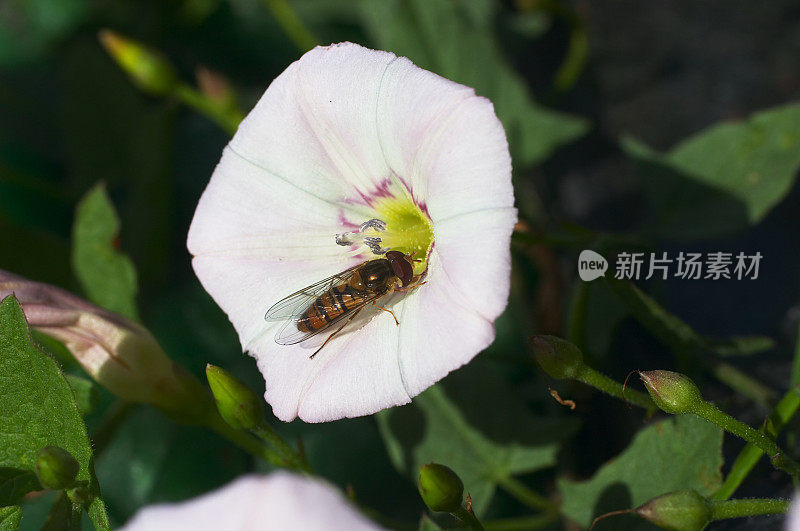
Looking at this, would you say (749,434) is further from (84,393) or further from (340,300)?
(84,393)

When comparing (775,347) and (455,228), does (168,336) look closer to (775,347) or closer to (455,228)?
(455,228)

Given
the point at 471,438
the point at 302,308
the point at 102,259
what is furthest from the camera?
the point at 102,259

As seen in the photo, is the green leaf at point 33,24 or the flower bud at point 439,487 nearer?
the flower bud at point 439,487

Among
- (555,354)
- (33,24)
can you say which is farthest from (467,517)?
(33,24)

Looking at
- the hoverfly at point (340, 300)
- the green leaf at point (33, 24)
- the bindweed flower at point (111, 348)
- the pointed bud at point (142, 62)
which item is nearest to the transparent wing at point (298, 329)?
the hoverfly at point (340, 300)

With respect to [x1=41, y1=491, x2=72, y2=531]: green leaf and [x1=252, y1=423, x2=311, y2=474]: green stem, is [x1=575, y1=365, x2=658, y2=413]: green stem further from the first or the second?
[x1=41, y1=491, x2=72, y2=531]: green leaf

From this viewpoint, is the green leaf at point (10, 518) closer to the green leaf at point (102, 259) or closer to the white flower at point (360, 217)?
the white flower at point (360, 217)

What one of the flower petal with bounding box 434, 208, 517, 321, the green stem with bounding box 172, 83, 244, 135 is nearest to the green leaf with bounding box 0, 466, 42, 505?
the flower petal with bounding box 434, 208, 517, 321
